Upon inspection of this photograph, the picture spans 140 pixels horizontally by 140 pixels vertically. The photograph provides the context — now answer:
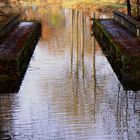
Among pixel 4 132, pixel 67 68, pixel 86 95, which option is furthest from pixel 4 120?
pixel 67 68

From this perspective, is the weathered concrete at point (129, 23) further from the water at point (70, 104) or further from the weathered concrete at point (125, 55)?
the water at point (70, 104)

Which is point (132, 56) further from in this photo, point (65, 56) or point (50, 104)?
point (65, 56)

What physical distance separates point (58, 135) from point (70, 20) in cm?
3871

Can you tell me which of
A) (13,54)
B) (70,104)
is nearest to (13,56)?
(13,54)

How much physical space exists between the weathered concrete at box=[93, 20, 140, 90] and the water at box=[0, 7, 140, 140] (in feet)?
1.32

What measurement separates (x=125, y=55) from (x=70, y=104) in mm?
4832

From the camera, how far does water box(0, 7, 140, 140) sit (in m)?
14.1

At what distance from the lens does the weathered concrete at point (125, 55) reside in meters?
20.4

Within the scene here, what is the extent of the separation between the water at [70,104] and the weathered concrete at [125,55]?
401mm

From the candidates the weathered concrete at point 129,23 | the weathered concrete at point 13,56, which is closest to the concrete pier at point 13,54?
the weathered concrete at point 13,56

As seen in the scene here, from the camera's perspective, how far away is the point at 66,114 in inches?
627

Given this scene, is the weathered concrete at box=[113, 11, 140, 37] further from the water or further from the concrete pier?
the concrete pier

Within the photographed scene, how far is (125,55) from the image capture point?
832 inches

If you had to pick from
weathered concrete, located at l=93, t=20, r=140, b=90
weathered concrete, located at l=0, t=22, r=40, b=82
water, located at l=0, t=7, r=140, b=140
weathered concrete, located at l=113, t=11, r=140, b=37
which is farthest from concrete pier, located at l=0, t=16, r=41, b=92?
weathered concrete, located at l=113, t=11, r=140, b=37
